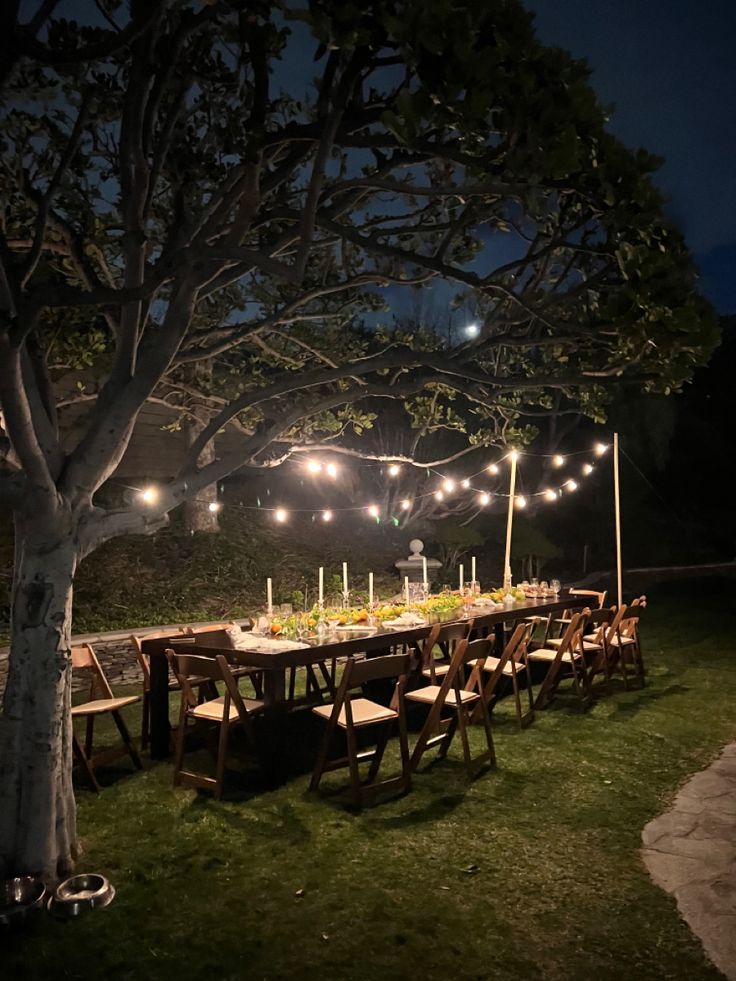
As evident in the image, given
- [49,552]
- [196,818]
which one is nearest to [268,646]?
[196,818]

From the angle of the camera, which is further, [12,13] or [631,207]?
[631,207]

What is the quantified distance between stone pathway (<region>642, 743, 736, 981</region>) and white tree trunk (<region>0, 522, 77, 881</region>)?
285cm

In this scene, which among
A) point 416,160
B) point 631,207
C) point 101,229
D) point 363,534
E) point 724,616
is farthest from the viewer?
point 363,534

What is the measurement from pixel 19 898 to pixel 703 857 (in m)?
3.20

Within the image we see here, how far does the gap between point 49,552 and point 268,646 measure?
194 centimetres

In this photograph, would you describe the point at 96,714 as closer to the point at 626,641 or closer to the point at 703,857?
the point at 703,857

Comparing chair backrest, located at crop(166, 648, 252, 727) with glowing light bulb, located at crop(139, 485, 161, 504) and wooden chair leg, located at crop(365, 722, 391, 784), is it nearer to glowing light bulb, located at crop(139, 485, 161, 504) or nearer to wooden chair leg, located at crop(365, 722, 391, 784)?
wooden chair leg, located at crop(365, 722, 391, 784)

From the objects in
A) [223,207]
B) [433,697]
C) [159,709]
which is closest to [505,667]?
[433,697]

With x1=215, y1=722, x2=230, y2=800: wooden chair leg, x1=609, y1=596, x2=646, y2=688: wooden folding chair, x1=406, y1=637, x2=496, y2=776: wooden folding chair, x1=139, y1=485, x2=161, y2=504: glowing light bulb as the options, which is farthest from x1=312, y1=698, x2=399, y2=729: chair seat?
x1=609, y1=596, x2=646, y2=688: wooden folding chair

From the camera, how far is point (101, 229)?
4.67m

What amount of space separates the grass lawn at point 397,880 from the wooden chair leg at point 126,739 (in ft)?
0.41

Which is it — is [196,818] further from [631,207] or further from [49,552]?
[631,207]

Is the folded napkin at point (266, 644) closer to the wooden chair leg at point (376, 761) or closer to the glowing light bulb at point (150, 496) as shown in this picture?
the wooden chair leg at point (376, 761)

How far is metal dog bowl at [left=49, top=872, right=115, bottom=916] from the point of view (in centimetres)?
303
